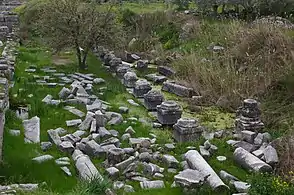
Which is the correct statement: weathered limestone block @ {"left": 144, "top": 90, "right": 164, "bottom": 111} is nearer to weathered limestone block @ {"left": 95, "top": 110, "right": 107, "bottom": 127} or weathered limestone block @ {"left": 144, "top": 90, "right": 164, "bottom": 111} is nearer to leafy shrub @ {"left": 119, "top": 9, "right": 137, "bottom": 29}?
weathered limestone block @ {"left": 95, "top": 110, "right": 107, "bottom": 127}

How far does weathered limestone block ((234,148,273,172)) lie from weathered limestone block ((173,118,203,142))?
110cm

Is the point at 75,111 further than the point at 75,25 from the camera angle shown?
No

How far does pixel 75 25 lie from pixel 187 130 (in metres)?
6.76

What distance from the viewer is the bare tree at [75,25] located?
50.1ft

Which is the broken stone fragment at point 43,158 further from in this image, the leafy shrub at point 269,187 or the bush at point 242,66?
the bush at point 242,66

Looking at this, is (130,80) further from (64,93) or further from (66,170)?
(66,170)

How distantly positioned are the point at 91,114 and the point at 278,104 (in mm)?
4443

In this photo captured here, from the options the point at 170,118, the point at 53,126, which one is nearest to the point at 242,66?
the point at 170,118

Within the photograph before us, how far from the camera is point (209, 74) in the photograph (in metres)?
13.4

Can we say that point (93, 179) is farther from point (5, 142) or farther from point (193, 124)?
point (193, 124)

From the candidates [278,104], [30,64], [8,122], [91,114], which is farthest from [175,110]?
[30,64]

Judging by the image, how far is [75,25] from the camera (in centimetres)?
1524

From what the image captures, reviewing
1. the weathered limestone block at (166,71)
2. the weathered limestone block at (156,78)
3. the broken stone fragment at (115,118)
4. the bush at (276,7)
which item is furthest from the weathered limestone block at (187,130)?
the bush at (276,7)

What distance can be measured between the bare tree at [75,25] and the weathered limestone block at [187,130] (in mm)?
6361
